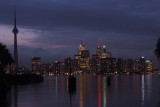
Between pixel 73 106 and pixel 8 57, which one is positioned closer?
pixel 73 106

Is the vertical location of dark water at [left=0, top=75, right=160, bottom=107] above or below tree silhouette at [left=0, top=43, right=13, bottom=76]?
below

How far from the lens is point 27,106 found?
24719 mm

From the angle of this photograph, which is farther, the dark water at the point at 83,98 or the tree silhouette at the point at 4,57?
the tree silhouette at the point at 4,57

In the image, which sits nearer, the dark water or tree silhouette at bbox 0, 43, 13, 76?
the dark water

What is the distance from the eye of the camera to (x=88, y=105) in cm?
2508

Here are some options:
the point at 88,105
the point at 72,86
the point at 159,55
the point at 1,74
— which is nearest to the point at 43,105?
the point at 88,105

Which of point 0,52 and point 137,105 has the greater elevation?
point 0,52

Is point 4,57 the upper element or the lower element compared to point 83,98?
upper

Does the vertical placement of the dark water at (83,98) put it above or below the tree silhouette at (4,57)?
below

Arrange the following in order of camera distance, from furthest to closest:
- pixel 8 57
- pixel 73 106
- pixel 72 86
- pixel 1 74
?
pixel 8 57, pixel 1 74, pixel 72 86, pixel 73 106

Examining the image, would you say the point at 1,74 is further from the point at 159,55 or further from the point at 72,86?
the point at 159,55

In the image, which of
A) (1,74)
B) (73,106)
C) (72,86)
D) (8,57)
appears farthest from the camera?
(8,57)

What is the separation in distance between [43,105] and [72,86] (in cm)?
2642

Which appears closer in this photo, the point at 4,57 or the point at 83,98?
the point at 83,98
